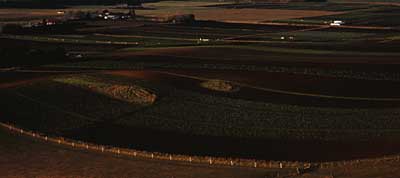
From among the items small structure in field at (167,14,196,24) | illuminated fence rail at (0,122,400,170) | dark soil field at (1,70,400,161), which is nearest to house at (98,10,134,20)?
small structure in field at (167,14,196,24)

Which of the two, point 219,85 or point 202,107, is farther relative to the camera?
point 219,85

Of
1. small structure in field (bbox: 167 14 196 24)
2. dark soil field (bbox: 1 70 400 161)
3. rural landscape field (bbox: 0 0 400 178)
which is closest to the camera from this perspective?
rural landscape field (bbox: 0 0 400 178)

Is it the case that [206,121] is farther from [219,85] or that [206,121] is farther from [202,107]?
[219,85]

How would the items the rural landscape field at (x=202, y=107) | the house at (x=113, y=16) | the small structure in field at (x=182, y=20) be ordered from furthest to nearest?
the house at (x=113, y=16) < the small structure in field at (x=182, y=20) < the rural landscape field at (x=202, y=107)

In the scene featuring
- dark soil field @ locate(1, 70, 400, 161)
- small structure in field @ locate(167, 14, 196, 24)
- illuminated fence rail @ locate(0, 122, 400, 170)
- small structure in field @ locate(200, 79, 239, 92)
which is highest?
small structure in field @ locate(167, 14, 196, 24)

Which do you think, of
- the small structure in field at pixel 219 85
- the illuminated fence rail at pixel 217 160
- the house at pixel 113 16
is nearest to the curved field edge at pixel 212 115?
the small structure in field at pixel 219 85

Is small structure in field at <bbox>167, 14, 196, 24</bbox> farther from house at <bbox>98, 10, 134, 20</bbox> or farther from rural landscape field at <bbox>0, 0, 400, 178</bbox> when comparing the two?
rural landscape field at <bbox>0, 0, 400, 178</bbox>

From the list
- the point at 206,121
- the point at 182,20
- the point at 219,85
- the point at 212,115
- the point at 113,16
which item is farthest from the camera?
the point at 113,16

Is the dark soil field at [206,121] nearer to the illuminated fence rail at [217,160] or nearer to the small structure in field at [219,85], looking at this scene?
the small structure in field at [219,85]

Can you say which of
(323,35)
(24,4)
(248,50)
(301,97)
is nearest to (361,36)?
(323,35)

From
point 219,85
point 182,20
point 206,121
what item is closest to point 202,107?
point 206,121
